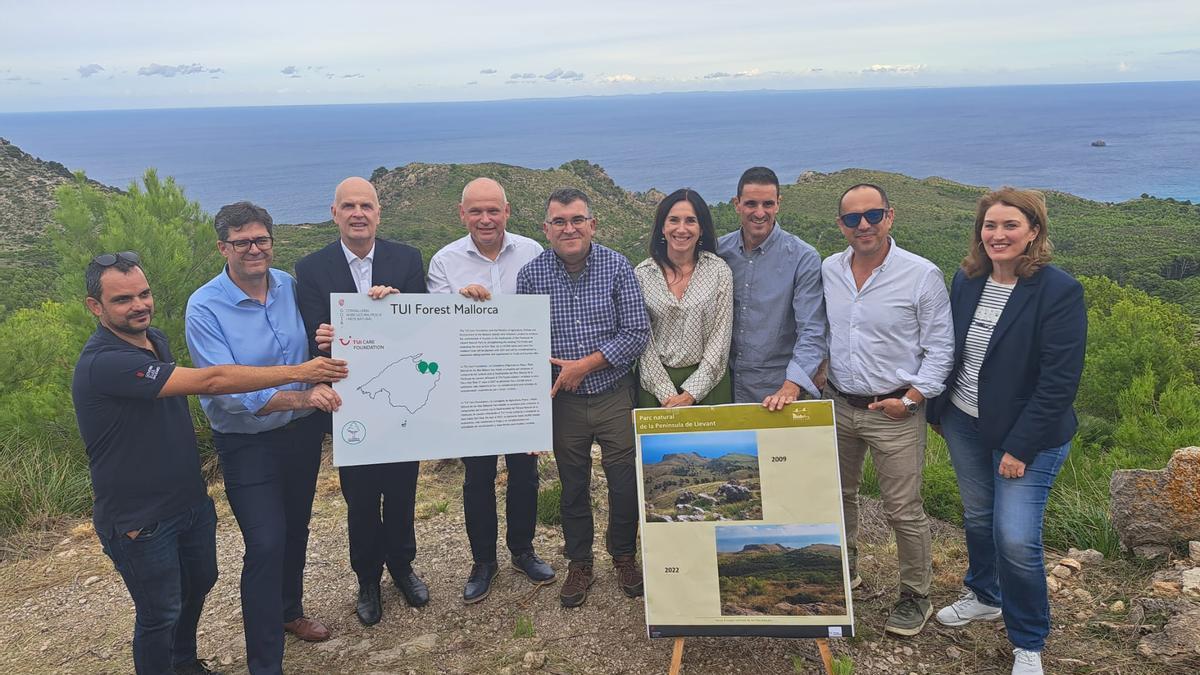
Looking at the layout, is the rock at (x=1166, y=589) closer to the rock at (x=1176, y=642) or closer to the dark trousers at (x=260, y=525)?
the rock at (x=1176, y=642)

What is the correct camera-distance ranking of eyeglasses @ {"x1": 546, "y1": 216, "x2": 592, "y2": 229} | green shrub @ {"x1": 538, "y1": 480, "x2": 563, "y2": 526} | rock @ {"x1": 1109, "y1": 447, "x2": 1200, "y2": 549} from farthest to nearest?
green shrub @ {"x1": 538, "y1": 480, "x2": 563, "y2": 526} → rock @ {"x1": 1109, "y1": 447, "x2": 1200, "y2": 549} → eyeglasses @ {"x1": 546, "y1": 216, "x2": 592, "y2": 229}

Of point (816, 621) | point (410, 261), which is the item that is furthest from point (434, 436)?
point (816, 621)

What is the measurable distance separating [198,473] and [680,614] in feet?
8.46

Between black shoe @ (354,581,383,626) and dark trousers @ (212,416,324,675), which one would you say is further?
black shoe @ (354,581,383,626)

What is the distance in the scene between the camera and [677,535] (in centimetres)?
421

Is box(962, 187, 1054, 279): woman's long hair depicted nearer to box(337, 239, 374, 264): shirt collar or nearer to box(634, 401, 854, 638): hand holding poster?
box(634, 401, 854, 638): hand holding poster

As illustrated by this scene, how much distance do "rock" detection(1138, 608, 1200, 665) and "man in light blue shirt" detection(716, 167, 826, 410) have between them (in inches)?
86.8

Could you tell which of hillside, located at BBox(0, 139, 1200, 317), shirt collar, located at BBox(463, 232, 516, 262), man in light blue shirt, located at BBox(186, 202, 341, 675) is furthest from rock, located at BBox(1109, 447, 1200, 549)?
hillside, located at BBox(0, 139, 1200, 317)

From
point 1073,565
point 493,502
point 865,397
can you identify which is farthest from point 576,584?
point 1073,565

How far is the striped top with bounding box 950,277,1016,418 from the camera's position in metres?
4.02

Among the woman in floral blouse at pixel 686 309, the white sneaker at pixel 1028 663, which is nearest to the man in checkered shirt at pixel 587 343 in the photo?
the woman in floral blouse at pixel 686 309

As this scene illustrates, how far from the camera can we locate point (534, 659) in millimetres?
4523

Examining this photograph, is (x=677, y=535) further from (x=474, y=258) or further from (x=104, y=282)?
(x=104, y=282)

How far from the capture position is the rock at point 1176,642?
4.13 metres
